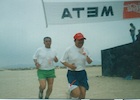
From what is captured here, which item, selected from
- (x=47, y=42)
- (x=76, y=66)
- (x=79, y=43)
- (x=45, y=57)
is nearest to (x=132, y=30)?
(x=79, y=43)

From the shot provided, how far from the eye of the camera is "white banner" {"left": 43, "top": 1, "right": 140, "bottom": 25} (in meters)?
4.86

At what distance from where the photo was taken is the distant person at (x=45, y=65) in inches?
197

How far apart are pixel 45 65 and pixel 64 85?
41 cm

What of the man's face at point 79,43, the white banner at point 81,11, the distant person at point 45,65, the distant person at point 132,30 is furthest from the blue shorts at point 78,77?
the distant person at point 132,30

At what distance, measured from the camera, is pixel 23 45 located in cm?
496

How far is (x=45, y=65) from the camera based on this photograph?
16.9ft

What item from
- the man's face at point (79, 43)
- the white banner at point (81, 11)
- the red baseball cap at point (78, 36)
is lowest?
the man's face at point (79, 43)

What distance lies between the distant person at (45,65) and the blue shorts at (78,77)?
233mm

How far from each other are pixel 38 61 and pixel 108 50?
1010 mm

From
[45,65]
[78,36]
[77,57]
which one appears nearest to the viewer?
[78,36]

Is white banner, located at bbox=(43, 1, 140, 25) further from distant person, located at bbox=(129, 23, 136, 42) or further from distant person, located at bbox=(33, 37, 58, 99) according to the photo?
distant person, located at bbox=(33, 37, 58, 99)

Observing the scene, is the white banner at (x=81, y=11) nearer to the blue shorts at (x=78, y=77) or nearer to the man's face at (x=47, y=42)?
the man's face at (x=47, y=42)

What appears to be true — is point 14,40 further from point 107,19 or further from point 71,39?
point 107,19

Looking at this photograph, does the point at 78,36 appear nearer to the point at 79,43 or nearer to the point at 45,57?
the point at 79,43
